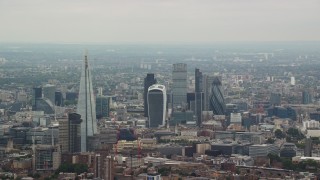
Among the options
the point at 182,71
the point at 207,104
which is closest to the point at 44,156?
the point at 207,104

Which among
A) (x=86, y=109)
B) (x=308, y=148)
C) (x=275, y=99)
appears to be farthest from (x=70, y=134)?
(x=275, y=99)

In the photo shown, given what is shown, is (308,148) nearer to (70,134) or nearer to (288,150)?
(288,150)

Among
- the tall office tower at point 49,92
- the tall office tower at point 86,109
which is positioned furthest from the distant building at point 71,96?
the tall office tower at point 86,109

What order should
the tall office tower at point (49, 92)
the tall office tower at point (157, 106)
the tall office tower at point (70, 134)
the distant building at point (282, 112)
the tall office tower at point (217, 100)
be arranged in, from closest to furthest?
the tall office tower at point (70, 134), the tall office tower at point (157, 106), the distant building at point (282, 112), the tall office tower at point (217, 100), the tall office tower at point (49, 92)

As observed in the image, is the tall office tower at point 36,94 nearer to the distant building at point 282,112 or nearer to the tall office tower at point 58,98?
the tall office tower at point 58,98

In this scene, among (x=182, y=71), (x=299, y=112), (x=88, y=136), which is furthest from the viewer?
(x=182, y=71)

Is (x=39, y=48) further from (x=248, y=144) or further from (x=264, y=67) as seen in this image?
(x=248, y=144)
